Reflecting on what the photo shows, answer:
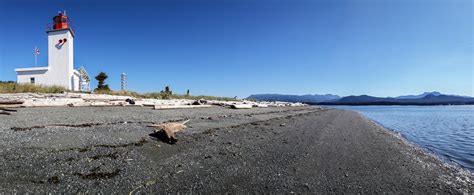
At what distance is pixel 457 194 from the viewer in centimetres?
374

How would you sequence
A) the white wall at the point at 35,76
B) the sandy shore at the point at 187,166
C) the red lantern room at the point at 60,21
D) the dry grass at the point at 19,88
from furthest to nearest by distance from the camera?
the red lantern room at the point at 60,21, the white wall at the point at 35,76, the dry grass at the point at 19,88, the sandy shore at the point at 187,166

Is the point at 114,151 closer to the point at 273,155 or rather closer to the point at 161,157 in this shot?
the point at 161,157

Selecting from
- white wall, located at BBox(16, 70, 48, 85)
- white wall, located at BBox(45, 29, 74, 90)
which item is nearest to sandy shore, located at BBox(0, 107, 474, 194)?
white wall, located at BBox(45, 29, 74, 90)

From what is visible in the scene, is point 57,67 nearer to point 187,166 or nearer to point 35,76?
point 35,76

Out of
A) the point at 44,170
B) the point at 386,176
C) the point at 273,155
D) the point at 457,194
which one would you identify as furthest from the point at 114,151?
the point at 457,194

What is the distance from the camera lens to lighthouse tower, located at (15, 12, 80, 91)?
94.4 feet

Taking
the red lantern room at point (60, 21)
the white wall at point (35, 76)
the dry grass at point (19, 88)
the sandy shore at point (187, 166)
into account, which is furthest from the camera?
the red lantern room at point (60, 21)

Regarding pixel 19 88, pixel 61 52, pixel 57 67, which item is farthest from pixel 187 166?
pixel 61 52

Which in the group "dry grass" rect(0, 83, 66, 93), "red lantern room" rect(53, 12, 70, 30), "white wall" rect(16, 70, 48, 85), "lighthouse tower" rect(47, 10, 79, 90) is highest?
"red lantern room" rect(53, 12, 70, 30)

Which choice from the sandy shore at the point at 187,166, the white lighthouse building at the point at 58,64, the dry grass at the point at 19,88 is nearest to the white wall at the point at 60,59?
A: the white lighthouse building at the point at 58,64

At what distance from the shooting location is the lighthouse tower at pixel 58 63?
A: 28.8 metres

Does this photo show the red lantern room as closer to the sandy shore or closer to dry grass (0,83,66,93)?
dry grass (0,83,66,93)

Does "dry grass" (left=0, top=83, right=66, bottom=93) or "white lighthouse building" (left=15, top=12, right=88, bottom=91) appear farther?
"white lighthouse building" (left=15, top=12, right=88, bottom=91)

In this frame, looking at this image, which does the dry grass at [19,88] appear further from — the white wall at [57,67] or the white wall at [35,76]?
the white wall at [35,76]
